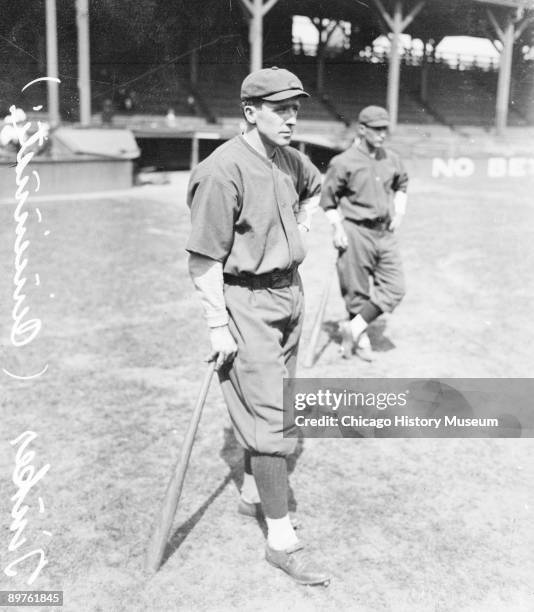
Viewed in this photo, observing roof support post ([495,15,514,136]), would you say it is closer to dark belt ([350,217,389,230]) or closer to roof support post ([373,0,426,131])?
roof support post ([373,0,426,131])

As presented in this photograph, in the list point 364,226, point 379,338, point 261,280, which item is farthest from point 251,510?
point 379,338

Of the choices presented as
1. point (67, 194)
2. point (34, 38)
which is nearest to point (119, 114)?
point (34, 38)

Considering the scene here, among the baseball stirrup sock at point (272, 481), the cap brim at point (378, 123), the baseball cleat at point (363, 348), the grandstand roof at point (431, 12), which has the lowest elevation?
the baseball cleat at point (363, 348)

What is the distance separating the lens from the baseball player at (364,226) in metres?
5.01

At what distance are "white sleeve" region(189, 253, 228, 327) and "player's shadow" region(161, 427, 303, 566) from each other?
0.94 meters

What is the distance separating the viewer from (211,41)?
70.6ft

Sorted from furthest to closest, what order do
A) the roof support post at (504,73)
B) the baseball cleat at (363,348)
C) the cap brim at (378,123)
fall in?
the roof support post at (504,73)
the baseball cleat at (363,348)
the cap brim at (378,123)

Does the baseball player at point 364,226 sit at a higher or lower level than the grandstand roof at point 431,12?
lower

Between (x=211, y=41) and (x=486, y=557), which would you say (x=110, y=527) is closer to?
(x=486, y=557)

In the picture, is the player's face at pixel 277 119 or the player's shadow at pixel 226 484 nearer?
the player's face at pixel 277 119

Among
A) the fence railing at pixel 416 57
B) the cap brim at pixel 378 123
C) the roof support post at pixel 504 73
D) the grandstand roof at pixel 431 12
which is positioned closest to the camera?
the cap brim at pixel 378 123

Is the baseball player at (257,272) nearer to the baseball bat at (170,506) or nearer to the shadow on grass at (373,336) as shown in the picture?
the baseball bat at (170,506)

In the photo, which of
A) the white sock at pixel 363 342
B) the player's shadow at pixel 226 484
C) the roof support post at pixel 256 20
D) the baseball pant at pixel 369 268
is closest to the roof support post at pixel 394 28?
the roof support post at pixel 256 20

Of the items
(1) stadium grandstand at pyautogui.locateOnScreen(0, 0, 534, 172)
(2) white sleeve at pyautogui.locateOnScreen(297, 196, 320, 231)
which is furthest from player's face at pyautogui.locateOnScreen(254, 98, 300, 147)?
(1) stadium grandstand at pyautogui.locateOnScreen(0, 0, 534, 172)
